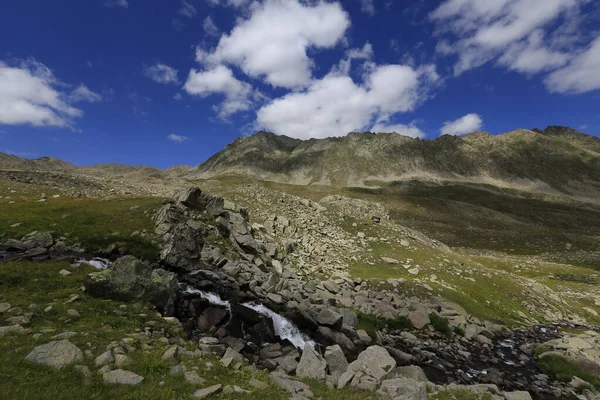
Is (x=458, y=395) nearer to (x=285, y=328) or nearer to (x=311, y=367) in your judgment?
(x=311, y=367)

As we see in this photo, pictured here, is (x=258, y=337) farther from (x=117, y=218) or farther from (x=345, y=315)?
(x=117, y=218)

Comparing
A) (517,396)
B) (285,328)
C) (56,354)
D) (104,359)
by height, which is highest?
(56,354)

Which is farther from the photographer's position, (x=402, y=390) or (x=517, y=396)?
(x=517, y=396)

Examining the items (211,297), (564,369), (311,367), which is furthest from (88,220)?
(564,369)

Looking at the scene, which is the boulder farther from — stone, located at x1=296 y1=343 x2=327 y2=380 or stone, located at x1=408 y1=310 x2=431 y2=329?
stone, located at x1=408 y1=310 x2=431 y2=329

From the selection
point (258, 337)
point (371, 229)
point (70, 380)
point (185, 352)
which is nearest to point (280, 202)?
point (371, 229)

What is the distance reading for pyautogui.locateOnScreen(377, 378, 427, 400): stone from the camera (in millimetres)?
15547

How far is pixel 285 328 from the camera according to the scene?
26547 millimetres

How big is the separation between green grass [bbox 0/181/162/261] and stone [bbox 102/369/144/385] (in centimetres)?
1806

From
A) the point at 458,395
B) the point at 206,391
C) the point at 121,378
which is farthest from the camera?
the point at 458,395

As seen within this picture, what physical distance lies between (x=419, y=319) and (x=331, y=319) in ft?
41.2

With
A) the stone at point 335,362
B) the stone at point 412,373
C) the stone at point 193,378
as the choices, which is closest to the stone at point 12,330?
the stone at point 193,378

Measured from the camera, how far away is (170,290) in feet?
74.7

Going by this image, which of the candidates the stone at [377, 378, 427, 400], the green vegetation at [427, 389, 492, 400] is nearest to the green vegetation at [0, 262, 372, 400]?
the stone at [377, 378, 427, 400]
